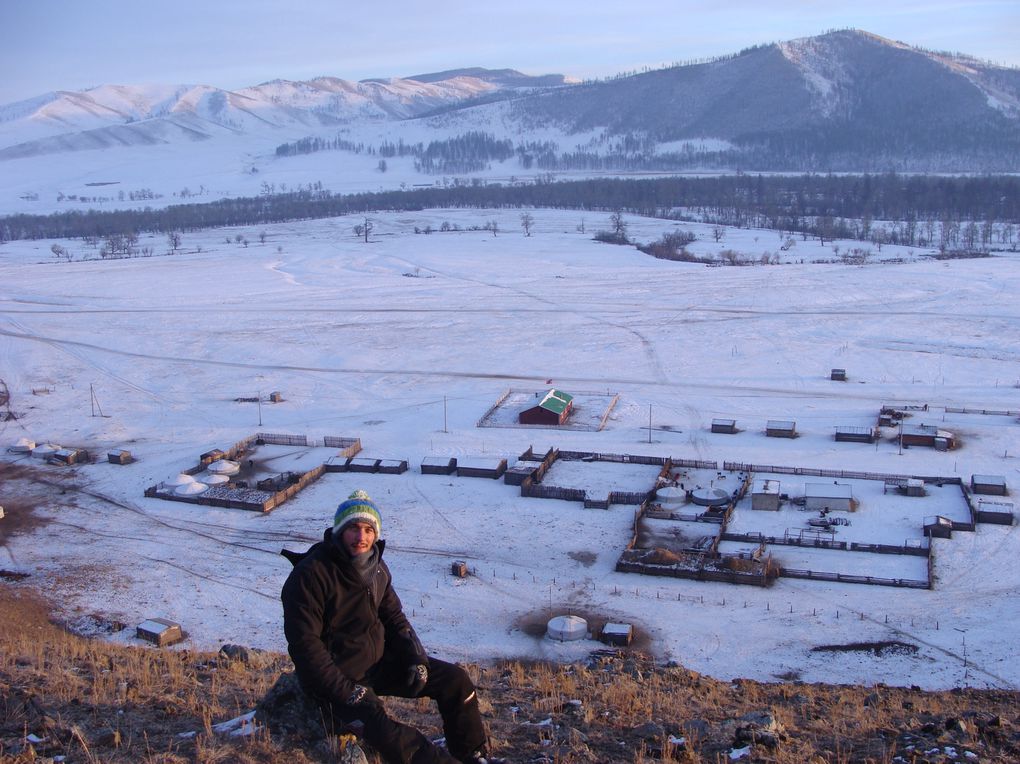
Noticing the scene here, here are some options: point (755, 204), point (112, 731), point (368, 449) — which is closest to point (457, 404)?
point (368, 449)

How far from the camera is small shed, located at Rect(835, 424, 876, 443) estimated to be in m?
24.3

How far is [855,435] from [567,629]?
43.4 feet

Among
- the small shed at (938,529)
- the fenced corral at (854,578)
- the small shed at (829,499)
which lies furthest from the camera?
the small shed at (829,499)

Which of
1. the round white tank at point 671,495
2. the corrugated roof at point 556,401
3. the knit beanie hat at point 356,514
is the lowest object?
the round white tank at point 671,495

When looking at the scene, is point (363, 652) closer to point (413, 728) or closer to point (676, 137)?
point (413, 728)

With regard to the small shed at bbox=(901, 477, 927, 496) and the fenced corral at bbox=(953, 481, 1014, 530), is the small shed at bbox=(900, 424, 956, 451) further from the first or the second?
the fenced corral at bbox=(953, 481, 1014, 530)

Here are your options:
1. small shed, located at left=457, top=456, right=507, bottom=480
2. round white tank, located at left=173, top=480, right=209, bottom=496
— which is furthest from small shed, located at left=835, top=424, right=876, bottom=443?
round white tank, located at left=173, top=480, right=209, bottom=496

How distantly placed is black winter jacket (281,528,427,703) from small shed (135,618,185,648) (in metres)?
10.7

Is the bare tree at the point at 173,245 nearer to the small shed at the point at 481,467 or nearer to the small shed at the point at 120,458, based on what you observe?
the small shed at the point at 120,458

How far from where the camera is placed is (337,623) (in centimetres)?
486

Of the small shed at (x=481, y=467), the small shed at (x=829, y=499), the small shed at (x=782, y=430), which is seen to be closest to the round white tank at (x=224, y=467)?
the small shed at (x=481, y=467)

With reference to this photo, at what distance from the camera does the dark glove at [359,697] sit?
15.3 feet

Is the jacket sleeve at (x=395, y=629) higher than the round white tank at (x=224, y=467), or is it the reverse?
the jacket sleeve at (x=395, y=629)

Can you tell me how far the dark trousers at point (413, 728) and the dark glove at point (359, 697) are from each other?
0.06ft
